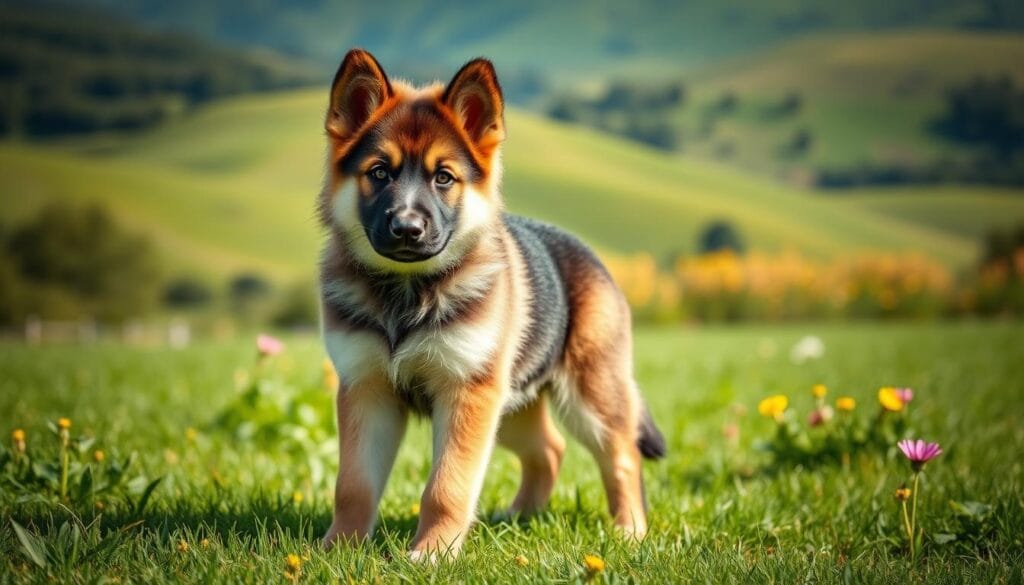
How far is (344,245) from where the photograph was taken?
12.3ft

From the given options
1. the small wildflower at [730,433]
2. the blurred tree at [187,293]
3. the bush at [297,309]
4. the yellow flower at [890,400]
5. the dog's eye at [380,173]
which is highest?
the dog's eye at [380,173]

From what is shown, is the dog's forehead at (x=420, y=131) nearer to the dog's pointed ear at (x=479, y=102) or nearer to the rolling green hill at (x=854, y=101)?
the dog's pointed ear at (x=479, y=102)

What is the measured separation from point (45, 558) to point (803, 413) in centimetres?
616

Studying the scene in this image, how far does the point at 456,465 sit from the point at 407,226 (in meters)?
1.00

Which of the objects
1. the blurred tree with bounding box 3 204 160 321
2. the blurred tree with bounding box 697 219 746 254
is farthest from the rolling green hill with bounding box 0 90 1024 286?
the blurred tree with bounding box 3 204 160 321

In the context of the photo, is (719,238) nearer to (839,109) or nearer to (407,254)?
(839,109)

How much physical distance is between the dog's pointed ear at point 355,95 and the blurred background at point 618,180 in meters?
0.28

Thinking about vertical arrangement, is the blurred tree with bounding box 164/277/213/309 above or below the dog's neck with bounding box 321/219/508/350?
below

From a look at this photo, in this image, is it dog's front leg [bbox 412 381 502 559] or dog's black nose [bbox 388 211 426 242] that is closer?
dog's black nose [bbox 388 211 426 242]

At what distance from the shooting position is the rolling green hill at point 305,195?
50969mm

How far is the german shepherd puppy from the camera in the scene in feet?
11.6

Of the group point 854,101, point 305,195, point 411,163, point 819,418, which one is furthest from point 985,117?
point 411,163

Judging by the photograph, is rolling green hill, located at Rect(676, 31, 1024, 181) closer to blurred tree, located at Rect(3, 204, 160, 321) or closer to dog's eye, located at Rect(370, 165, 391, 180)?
blurred tree, located at Rect(3, 204, 160, 321)

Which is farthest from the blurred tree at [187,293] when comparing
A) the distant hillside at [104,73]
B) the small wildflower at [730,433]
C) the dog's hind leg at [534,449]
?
the distant hillside at [104,73]
